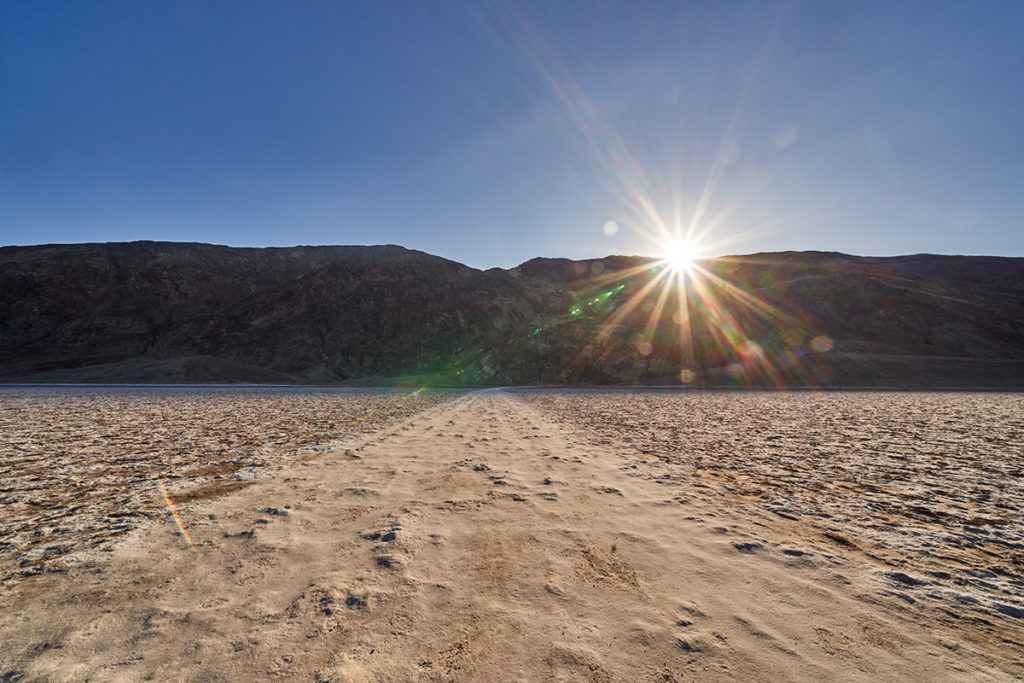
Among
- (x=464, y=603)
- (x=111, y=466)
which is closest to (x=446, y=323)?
(x=111, y=466)

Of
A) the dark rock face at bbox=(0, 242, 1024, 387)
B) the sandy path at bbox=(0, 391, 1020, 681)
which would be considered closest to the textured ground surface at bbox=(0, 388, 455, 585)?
the sandy path at bbox=(0, 391, 1020, 681)

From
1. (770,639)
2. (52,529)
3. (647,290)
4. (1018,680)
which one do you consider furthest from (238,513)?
(647,290)

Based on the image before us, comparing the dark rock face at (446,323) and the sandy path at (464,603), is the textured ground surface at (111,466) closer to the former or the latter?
the sandy path at (464,603)

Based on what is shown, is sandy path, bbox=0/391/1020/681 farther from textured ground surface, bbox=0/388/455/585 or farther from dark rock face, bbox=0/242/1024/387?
dark rock face, bbox=0/242/1024/387

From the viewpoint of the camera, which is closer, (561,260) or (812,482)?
(812,482)

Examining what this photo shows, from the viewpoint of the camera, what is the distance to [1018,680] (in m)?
2.17

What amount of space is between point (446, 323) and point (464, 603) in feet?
213

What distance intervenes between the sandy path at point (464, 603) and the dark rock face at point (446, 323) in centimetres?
4142

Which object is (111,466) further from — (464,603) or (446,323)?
(446,323)

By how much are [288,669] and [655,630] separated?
6.64ft

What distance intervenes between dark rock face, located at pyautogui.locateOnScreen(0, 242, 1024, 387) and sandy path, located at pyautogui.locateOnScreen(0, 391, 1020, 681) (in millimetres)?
41425

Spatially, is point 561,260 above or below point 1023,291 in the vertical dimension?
above

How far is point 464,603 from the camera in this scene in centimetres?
283

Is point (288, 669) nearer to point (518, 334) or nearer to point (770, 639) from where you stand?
point (770, 639)
